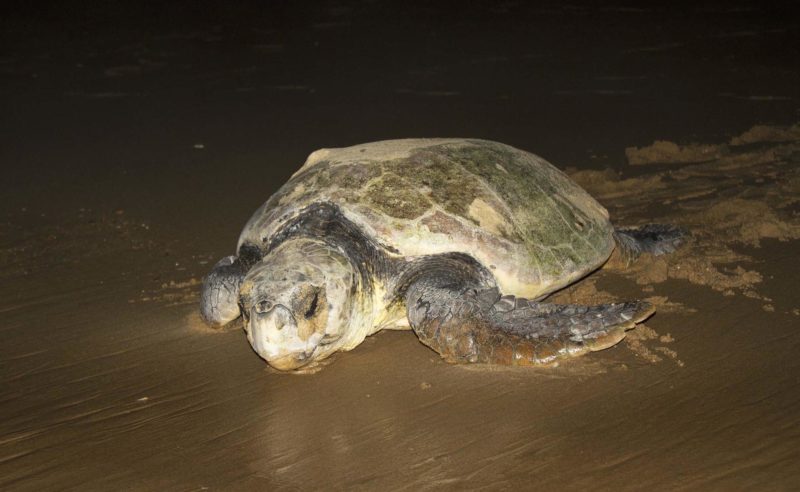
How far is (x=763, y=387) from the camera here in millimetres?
2855

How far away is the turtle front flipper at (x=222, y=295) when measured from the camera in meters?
3.72

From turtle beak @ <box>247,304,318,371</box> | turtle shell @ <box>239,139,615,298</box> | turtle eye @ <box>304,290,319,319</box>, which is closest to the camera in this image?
turtle beak @ <box>247,304,318,371</box>

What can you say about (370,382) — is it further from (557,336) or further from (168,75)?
(168,75)

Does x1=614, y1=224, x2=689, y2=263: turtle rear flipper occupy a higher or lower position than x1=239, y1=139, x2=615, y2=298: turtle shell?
lower

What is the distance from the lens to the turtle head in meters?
3.06

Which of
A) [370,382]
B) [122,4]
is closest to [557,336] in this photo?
[370,382]

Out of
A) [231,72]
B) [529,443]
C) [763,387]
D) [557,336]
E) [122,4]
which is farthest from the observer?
[122,4]

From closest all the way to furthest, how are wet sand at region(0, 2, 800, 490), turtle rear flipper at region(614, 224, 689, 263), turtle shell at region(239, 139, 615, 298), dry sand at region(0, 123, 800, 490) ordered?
dry sand at region(0, 123, 800, 490) → wet sand at region(0, 2, 800, 490) → turtle shell at region(239, 139, 615, 298) → turtle rear flipper at region(614, 224, 689, 263)

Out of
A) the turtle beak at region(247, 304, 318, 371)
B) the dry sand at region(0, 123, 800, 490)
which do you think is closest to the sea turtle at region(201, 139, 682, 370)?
the turtle beak at region(247, 304, 318, 371)

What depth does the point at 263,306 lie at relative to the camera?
3.07 meters

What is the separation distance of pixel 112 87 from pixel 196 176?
182 inches

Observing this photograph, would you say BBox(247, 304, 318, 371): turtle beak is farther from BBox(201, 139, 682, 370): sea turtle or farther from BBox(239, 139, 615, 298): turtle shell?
BBox(239, 139, 615, 298): turtle shell

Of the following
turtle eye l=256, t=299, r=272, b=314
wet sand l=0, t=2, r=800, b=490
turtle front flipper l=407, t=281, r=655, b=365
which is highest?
turtle eye l=256, t=299, r=272, b=314

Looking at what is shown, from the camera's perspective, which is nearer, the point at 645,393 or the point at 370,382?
the point at 645,393
